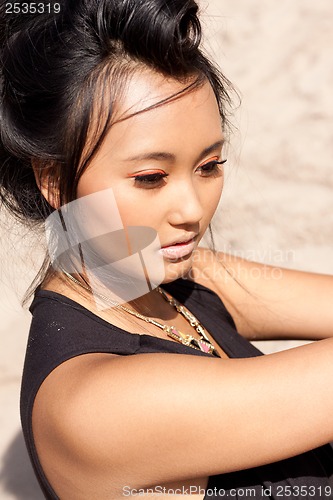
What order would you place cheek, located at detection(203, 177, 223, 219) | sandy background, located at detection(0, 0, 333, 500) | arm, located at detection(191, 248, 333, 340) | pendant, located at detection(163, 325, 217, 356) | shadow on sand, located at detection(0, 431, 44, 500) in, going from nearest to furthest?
cheek, located at detection(203, 177, 223, 219), pendant, located at detection(163, 325, 217, 356), arm, located at detection(191, 248, 333, 340), shadow on sand, located at detection(0, 431, 44, 500), sandy background, located at detection(0, 0, 333, 500)

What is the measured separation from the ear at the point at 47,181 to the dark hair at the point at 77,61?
17mm

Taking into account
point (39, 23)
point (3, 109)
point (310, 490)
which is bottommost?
point (310, 490)

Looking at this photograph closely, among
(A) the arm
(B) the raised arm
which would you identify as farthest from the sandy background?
(B) the raised arm

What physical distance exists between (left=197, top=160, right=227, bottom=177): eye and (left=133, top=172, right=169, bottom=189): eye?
0.08m

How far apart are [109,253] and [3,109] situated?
29 cm

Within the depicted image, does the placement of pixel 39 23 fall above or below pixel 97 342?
above

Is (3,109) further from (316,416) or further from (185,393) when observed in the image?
(316,416)

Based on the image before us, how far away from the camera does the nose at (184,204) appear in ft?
4.22

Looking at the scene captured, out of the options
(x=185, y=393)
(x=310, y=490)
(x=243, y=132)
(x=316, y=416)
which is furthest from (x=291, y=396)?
(x=243, y=132)

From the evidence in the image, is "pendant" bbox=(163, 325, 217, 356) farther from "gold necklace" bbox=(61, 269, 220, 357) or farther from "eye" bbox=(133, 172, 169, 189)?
"eye" bbox=(133, 172, 169, 189)

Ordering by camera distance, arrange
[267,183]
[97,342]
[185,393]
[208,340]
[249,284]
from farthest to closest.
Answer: [267,183] → [249,284] → [208,340] → [97,342] → [185,393]

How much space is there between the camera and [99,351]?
123cm

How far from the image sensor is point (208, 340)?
5.26ft

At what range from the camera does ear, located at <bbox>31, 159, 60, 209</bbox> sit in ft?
4.41
